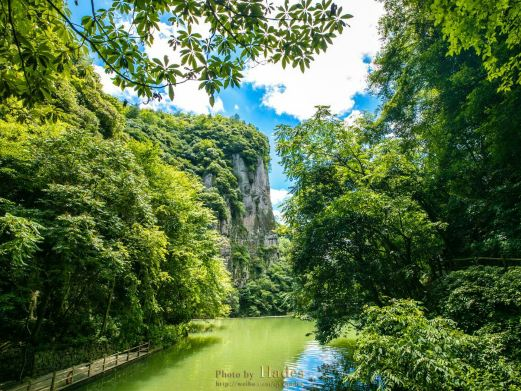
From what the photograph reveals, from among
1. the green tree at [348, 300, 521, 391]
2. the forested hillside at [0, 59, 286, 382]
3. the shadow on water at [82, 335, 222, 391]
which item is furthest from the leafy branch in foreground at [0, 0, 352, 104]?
the shadow on water at [82, 335, 222, 391]

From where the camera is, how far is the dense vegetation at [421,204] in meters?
6.20

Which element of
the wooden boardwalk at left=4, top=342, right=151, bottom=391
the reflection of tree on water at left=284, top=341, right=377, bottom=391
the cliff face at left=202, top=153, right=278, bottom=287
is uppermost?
the cliff face at left=202, top=153, right=278, bottom=287

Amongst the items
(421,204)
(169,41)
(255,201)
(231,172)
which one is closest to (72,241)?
(169,41)

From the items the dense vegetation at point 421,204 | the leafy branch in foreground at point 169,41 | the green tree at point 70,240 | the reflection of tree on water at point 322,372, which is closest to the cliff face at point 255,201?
the reflection of tree on water at point 322,372

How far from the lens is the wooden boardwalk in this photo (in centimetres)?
775

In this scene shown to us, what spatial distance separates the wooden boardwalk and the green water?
1.03 ft

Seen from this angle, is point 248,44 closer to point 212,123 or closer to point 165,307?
point 165,307

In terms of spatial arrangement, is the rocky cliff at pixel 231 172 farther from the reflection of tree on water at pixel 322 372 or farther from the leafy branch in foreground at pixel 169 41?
the leafy branch in foreground at pixel 169 41

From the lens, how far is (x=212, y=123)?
69.6m

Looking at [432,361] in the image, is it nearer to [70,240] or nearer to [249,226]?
[70,240]

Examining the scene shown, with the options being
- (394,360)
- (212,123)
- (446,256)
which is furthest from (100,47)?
(212,123)

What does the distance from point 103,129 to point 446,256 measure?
21496 mm

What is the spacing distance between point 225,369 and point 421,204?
9.56 m

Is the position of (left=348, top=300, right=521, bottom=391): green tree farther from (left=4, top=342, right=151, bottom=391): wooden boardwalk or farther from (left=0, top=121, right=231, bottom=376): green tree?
(left=4, top=342, right=151, bottom=391): wooden boardwalk
